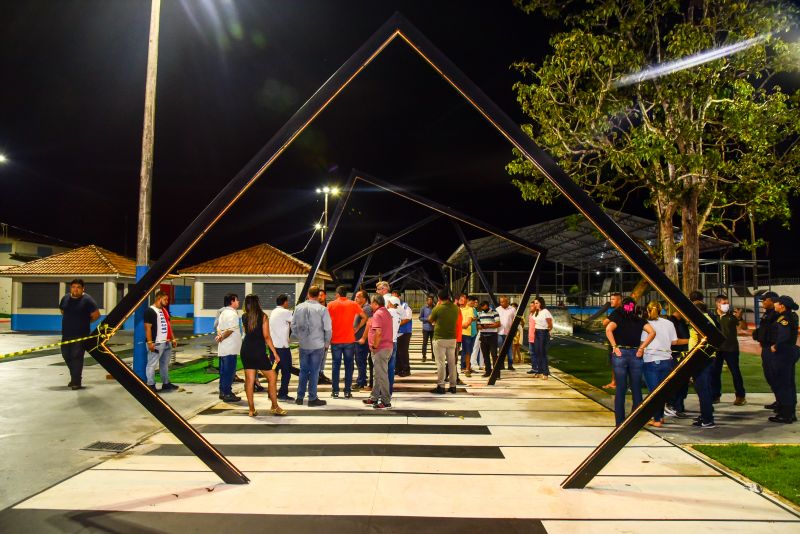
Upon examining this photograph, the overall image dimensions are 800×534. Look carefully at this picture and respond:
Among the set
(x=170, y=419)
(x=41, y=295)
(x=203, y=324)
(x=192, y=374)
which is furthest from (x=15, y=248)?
(x=170, y=419)

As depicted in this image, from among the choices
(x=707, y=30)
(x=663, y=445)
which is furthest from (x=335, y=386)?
(x=707, y=30)

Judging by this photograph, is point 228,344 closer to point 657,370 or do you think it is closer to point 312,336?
point 312,336

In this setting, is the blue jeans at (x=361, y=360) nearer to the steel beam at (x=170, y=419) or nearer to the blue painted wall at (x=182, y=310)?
the steel beam at (x=170, y=419)

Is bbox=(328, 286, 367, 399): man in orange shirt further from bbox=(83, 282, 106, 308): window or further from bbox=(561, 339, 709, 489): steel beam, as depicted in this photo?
bbox=(83, 282, 106, 308): window

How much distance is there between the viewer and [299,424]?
7.41 metres

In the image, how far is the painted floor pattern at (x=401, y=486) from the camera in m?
4.11

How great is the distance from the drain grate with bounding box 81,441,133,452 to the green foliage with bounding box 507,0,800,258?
32.6ft

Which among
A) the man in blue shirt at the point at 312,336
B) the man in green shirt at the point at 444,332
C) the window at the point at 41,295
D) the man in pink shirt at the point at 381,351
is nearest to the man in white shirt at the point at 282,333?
the man in blue shirt at the point at 312,336

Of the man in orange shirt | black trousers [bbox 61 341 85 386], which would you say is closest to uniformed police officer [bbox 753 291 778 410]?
the man in orange shirt

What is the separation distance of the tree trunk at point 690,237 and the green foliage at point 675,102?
Answer: 15 cm

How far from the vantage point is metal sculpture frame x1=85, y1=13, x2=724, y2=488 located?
4.73 metres

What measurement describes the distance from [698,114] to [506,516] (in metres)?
10.3

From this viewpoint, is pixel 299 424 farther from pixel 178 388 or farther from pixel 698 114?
pixel 698 114

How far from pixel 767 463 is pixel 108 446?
7.38 meters
